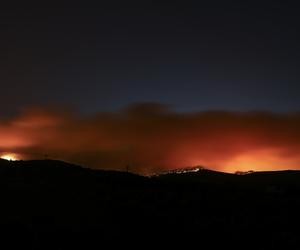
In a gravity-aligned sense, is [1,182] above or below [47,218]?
above

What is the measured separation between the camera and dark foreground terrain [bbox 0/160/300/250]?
104 ft

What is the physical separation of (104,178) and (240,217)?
44.6 ft

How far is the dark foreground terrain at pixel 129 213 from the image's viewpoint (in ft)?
104

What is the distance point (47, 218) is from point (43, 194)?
16.9ft

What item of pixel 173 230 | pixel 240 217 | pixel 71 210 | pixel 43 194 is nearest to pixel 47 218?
pixel 71 210

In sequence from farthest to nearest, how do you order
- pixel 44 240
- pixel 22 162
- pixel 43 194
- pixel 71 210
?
1. pixel 22 162
2. pixel 43 194
3. pixel 71 210
4. pixel 44 240

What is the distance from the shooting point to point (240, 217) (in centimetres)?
3816

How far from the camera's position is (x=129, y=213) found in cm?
3703

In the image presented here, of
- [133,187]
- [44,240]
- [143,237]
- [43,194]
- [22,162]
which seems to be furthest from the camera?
[22,162]

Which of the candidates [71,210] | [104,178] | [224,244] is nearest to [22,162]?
[104,178]

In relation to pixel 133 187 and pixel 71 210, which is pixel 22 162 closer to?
pixel 133 187

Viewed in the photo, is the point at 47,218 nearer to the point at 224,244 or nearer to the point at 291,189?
the point at 224,244

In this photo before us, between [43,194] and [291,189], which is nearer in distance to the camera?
[43,194]

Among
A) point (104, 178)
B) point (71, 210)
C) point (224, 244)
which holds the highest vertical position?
point (104, 178)
